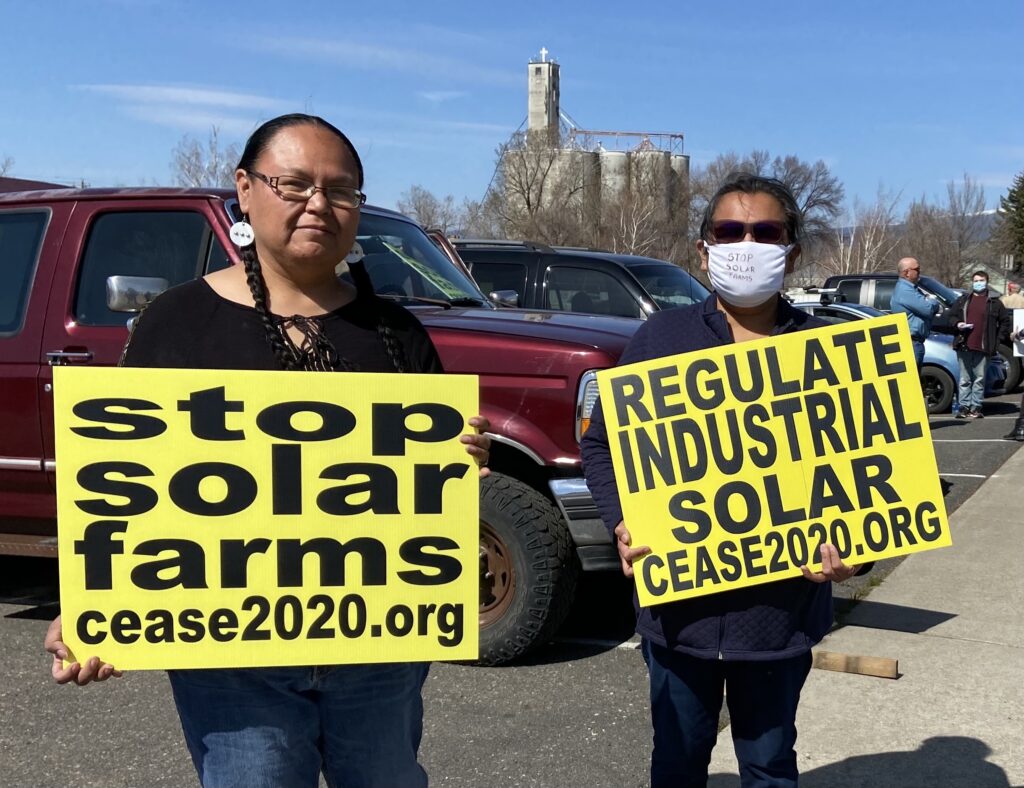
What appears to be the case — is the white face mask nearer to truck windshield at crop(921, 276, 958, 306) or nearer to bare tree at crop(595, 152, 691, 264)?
truck windshield at crop(921, 276, 958, 306)

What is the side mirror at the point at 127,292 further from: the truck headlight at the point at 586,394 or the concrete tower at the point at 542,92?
the concrete tower at the point at 542,92

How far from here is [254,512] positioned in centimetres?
220

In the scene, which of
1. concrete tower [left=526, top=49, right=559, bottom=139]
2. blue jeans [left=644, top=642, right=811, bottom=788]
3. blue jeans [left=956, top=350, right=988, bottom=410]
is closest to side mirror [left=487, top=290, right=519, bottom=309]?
blue jeans [left=644, top=642, right=811, bottom=788]

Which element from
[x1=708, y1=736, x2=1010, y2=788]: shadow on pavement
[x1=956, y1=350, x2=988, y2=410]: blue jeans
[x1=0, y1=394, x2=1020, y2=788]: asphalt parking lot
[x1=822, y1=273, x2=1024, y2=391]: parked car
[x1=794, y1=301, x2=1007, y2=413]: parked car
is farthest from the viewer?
[x1=822, y1=273, x2=1024, y2=391]: parked car

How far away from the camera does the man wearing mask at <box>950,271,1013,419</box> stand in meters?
13.6

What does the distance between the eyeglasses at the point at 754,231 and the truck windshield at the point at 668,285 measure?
6782mm

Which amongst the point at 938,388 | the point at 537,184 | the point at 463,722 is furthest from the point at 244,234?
the point at 537,184

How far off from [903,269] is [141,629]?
38.7 ft

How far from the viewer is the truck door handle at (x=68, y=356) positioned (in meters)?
5.02

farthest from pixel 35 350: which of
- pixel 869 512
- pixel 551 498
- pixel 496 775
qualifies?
pixel 869 512

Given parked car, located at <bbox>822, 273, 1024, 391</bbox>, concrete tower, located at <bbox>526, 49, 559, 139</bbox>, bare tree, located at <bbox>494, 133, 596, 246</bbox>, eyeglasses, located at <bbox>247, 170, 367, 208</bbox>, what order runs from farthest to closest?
concrete tower, located at <bbox>526, 49, 559, 139</bbox> → bare tree, located at <bbox>494, 133, 596, 246</bbox> → parked car, located at <bbox>822, 273, 1024, 391</bbox> → eyeglasses, located at <bbox>247, 170, 367, 208</bbox>

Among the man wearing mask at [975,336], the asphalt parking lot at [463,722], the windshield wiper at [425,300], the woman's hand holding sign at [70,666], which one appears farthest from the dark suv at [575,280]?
the woman's hand holding sign at [70,666]

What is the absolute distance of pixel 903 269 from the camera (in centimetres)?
1257

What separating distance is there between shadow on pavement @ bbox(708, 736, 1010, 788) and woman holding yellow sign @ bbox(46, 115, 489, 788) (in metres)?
1.87
